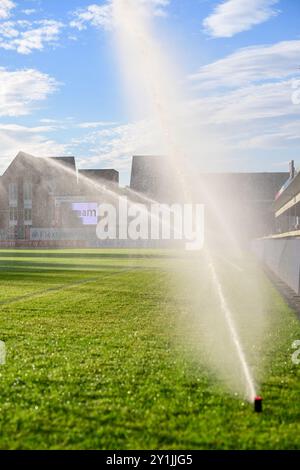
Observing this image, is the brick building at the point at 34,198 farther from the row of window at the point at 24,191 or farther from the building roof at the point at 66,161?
the building roof at the point at 66,161

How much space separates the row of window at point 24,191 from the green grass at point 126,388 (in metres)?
60.6

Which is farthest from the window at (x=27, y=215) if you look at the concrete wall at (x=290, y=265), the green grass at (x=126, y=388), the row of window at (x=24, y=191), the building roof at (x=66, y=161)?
the green grass at (x=126, y=388)

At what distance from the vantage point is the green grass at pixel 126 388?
141 inches

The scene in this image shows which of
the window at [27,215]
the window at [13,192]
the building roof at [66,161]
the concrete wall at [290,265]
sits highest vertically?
the building roof at [66,161]

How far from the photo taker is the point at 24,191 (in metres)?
68.7

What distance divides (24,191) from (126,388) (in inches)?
2596

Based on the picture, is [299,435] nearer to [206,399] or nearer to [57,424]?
[206,399]

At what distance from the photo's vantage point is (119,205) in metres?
66.2

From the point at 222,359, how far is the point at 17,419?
2.53m

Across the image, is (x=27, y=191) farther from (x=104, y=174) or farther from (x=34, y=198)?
(x=104, y=174)

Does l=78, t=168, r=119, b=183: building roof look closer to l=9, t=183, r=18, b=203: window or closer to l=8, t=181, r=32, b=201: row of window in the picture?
l=8, t=181, r=32, b=201: row of window

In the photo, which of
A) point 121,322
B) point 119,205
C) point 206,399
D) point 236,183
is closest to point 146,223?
point 119,205

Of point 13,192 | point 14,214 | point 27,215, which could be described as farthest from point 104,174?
point 14,214

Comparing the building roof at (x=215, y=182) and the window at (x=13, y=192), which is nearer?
the building roof at (x=215, y=182)
